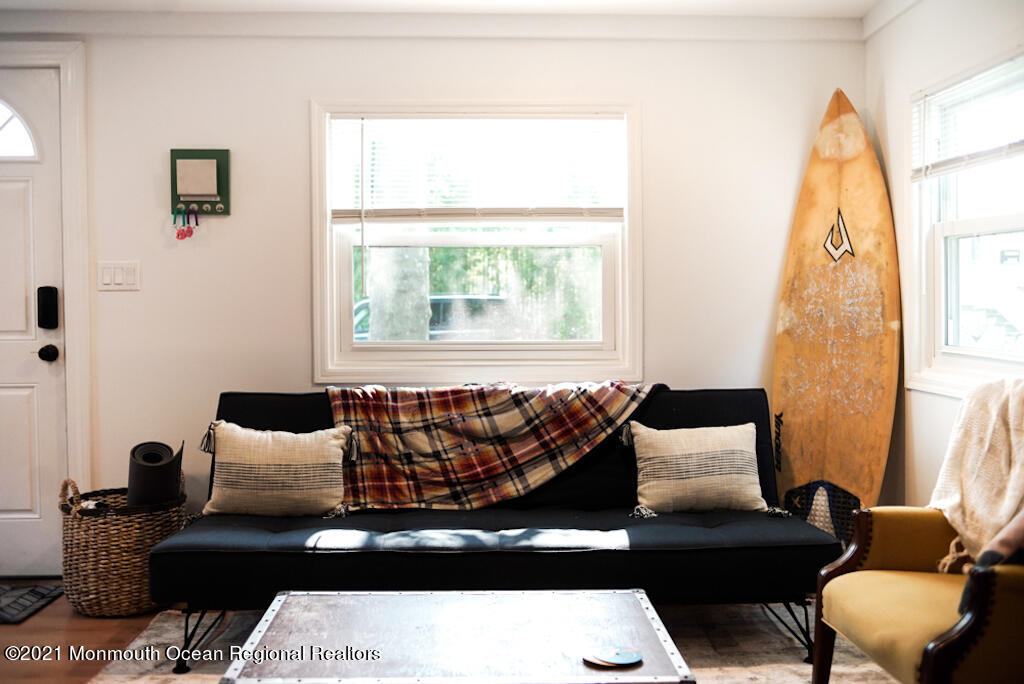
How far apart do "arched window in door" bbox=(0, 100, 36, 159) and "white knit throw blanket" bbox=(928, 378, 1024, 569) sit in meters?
3.58

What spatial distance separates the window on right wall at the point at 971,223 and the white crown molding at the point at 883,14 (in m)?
0.37

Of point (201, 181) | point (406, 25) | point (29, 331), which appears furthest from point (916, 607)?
point (29, 331)

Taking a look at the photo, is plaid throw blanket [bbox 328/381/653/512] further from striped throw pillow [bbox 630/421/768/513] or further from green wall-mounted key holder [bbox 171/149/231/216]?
green wall-mounted key holder [bbox 171/149/231/216]

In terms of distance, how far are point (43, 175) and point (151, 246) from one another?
530 mm

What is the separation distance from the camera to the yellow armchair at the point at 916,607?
5.82ft

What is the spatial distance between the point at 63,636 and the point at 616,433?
205cm

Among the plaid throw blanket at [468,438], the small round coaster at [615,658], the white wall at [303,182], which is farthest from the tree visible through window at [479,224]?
the small round coaster at [615,658]

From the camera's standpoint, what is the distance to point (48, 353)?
339cm

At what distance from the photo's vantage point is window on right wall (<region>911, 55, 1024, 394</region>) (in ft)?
8.79

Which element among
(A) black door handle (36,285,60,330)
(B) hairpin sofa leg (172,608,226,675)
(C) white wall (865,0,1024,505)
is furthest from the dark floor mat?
(C) white wall (865,0,1024,505)

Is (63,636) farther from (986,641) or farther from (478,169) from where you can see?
(986,641)

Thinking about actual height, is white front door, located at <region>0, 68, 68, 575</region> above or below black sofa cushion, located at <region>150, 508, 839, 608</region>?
above

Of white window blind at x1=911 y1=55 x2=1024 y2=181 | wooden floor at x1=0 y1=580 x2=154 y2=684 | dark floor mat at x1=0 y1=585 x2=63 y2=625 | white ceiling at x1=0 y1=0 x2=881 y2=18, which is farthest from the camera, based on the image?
white ceiling at x1=0 y1=0 x2=881 y2=18

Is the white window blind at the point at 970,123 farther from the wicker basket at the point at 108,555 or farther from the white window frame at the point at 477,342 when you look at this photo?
the wicker basket at the point at 108,555
